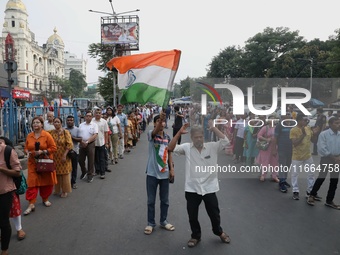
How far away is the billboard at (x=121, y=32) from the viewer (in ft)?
82.6

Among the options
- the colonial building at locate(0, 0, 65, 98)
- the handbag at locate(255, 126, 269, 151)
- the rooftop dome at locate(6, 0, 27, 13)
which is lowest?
the handbag at locate(255, 126, 269, 151)

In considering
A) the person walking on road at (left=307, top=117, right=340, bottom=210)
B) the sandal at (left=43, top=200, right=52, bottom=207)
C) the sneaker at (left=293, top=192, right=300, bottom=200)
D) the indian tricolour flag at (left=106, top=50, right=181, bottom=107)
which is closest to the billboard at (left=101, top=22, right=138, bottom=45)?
the sandal at (left=43, top=200, right=52, bottom=207)

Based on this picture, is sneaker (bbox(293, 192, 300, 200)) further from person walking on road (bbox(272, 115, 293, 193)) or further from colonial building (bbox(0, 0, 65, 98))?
colonial building (bbox(0, 0, 65, 98))

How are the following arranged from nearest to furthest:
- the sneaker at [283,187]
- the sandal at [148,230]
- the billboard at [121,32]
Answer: the sandal at [148,230] → the sneaker at [283,187] → the billboard at [121,32]

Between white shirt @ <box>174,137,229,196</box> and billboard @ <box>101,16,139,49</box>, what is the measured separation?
75.5ft

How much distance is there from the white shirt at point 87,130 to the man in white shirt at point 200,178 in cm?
349

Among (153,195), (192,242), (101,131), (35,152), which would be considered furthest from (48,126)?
(192,242)

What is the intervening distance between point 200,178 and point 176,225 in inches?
42.8

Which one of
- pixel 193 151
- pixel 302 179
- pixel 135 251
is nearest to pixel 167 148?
pixel 193 151

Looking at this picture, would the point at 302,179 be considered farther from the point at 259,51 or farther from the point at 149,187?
the point at 259,51

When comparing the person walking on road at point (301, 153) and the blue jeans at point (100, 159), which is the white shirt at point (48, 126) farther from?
the person walking on road at point (301, 153)

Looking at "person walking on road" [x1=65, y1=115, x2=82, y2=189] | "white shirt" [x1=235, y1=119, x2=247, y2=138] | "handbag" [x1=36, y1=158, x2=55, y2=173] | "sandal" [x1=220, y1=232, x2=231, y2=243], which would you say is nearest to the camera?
"sandal" [x1=220, y1=232, x2=231, y2=243]

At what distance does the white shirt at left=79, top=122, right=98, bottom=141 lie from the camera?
6.75m

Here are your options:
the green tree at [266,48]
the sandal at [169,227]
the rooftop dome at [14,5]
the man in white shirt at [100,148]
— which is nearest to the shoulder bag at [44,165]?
the sandal at [169,227]
